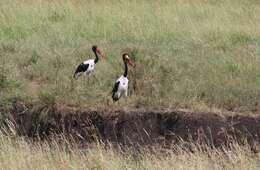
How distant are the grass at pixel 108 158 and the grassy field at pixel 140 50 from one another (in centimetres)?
147

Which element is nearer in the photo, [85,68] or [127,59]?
[127,59]

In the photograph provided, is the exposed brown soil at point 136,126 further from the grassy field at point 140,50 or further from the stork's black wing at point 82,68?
the stork's black wing at point 82,68

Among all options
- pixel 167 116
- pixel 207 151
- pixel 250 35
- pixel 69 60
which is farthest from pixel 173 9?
pixel 207 151

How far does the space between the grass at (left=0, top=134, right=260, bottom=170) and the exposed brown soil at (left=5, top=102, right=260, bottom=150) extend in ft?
3.13

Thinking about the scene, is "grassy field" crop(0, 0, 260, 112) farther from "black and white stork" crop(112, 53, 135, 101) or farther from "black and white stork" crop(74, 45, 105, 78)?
"black and white stork" crop(112, 53, 135, 101)

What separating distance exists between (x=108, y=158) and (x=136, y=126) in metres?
1.84

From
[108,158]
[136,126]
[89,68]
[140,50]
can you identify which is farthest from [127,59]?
[108,158]

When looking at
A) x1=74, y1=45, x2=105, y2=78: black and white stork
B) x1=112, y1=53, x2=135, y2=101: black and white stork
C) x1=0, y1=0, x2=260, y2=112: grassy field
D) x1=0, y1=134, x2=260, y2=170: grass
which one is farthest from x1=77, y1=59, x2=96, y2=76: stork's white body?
x1=0, y1=134, x2=260, y2=170: grass

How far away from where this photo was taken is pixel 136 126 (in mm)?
9719

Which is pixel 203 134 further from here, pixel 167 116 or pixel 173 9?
pixel 173 9

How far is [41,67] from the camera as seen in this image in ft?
35.9

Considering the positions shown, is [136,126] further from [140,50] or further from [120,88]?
[140,50]

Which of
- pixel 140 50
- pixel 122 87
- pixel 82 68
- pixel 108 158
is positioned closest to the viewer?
pixel 108 158

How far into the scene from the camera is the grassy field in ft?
33.1
